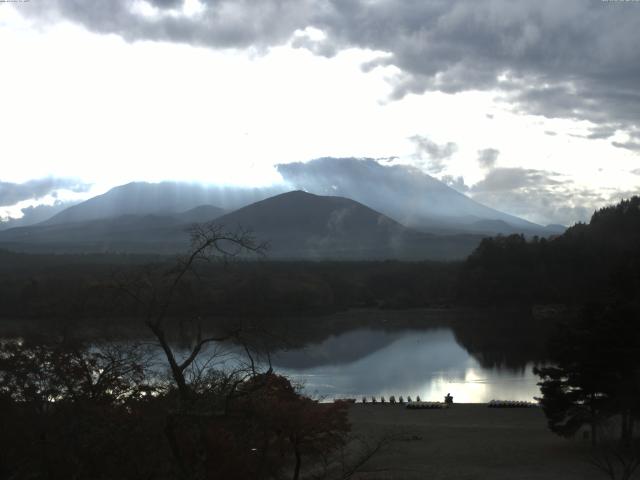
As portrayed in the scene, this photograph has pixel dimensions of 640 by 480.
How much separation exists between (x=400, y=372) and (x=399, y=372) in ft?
0.11

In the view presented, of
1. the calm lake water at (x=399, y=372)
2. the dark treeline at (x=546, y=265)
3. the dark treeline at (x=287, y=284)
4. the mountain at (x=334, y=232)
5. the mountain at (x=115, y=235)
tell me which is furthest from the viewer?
the mountain at (x=334, y=232)

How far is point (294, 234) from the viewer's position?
108m

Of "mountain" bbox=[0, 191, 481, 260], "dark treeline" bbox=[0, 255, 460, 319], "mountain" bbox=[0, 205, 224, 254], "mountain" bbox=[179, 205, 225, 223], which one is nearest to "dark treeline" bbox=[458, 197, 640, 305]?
"dark treeline" bbox=[0, 255, 460, 319]

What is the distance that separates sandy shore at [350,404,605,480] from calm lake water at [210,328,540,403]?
8.72 ft

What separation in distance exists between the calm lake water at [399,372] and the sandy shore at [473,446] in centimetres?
266

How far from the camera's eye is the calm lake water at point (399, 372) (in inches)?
795

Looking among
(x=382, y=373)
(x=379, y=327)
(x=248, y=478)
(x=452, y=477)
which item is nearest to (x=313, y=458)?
(x=452, y=477)

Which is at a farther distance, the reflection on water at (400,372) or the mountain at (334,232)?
the mountain at (334,232)

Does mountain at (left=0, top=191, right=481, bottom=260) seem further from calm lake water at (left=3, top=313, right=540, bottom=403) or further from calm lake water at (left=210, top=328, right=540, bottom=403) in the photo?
calm lake water at (left=210, top=328, right=540, bottom=403)

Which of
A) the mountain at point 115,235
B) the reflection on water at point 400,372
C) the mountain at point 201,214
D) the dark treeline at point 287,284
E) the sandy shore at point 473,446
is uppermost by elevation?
the mountain at point 201,214

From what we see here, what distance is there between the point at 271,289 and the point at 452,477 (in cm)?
3056

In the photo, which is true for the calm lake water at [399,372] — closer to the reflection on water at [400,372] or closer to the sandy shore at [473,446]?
the reflection on water at [400,372]

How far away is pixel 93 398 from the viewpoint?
5.88 metres

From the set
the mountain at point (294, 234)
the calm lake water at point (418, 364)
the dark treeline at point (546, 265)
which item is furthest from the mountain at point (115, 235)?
the calm lake water at point (418, 364)
